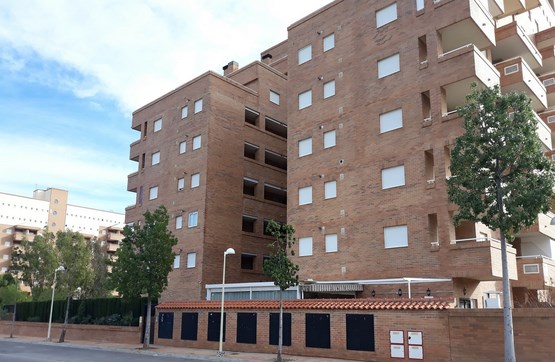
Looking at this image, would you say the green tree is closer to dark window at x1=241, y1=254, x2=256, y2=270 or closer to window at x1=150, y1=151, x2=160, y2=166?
window at x1=150, y1=151, x2=160, y2=166

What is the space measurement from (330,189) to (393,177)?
500 cm

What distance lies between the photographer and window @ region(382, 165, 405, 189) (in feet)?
101

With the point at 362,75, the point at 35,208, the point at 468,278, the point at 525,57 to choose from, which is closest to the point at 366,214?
the point at 468,278

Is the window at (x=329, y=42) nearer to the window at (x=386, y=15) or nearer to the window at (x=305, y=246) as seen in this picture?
the window at (x=386, y=15)

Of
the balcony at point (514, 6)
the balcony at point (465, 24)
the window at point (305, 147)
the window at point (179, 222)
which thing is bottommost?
the window at point (179, 222)

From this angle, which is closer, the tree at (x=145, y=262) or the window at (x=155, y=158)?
the tree at (x=145, y=262)

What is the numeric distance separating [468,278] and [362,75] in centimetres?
1443

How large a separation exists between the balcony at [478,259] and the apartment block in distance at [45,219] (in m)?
91.9

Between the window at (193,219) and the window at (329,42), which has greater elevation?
the window at (329,42)

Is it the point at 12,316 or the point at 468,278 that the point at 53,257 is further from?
the point at 468,278

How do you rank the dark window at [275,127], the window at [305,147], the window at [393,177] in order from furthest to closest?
the dark window at [275,127] → the window at [305,147] → the window at [393,177]

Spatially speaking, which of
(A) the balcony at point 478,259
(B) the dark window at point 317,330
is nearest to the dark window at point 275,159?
(B) the dark window at point 317,330

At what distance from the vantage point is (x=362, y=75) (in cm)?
3431

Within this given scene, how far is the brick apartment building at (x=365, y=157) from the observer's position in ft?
94.9
